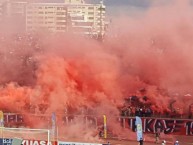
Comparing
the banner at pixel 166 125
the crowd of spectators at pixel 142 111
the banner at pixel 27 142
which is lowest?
the banner at pixel 27 142

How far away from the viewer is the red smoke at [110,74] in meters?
38.8

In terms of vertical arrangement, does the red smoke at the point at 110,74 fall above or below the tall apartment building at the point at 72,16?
below

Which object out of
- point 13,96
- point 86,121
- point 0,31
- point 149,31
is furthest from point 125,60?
point 0,31

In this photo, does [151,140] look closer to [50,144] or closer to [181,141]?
[181,141]

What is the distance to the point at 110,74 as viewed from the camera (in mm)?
40031

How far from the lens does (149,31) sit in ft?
132

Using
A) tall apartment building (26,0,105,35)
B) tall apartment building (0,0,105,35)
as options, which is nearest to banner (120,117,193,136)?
tall apartment building (0,0,105,35)

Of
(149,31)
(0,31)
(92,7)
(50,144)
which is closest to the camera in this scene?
(50,144)

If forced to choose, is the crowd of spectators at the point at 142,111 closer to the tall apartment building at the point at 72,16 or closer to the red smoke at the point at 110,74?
the red smoke at the point at 110,74

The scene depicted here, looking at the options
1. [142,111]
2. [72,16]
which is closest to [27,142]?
[142,111]

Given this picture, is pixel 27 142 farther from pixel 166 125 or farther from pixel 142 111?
pixel 142 111

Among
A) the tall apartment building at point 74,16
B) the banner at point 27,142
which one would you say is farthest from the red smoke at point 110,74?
the tall apartment building at point 74,16

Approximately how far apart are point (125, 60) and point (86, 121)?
593cm

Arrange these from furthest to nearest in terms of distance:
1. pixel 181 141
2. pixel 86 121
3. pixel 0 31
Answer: pixel 0 31, pixel 86 121, pixel 181 141
